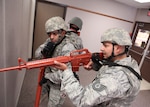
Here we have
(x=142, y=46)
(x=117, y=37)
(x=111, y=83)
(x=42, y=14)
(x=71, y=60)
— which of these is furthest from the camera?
(x=142, y=46)

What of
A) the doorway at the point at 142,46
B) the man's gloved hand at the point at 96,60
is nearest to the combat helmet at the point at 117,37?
the man's gloved hand at the point at 96,60

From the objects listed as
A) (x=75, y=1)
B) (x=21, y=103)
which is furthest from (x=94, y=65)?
(x=75, y=1)

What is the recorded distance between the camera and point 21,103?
1.93 m

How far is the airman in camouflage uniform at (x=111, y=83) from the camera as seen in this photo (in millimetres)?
765

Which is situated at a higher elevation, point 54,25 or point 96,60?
point 54,25

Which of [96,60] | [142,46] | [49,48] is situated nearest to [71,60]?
[96,60]

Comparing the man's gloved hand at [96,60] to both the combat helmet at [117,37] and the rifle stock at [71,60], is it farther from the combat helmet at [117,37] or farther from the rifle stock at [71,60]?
the combat helmet at [117,37]

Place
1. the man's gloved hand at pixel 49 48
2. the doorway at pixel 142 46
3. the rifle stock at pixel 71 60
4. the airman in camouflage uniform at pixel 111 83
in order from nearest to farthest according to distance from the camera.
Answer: the airman in camouflage uniform at pixel 111 83 → the rifle stock at pixel 71 60 → the man's gloved hand at pixel 49 48 → the doorway at pixel 142 46

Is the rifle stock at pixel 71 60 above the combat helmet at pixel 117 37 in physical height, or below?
below

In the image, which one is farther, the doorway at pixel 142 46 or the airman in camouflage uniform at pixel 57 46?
the doorway at pixel 142 46

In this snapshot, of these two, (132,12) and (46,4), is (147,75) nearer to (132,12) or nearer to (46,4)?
(132,12)

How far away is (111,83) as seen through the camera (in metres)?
0.76

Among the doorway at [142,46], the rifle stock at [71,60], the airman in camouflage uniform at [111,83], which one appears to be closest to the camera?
the airman in camouflage uniform at [111,83]

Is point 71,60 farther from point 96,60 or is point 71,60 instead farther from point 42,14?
point 42,14
